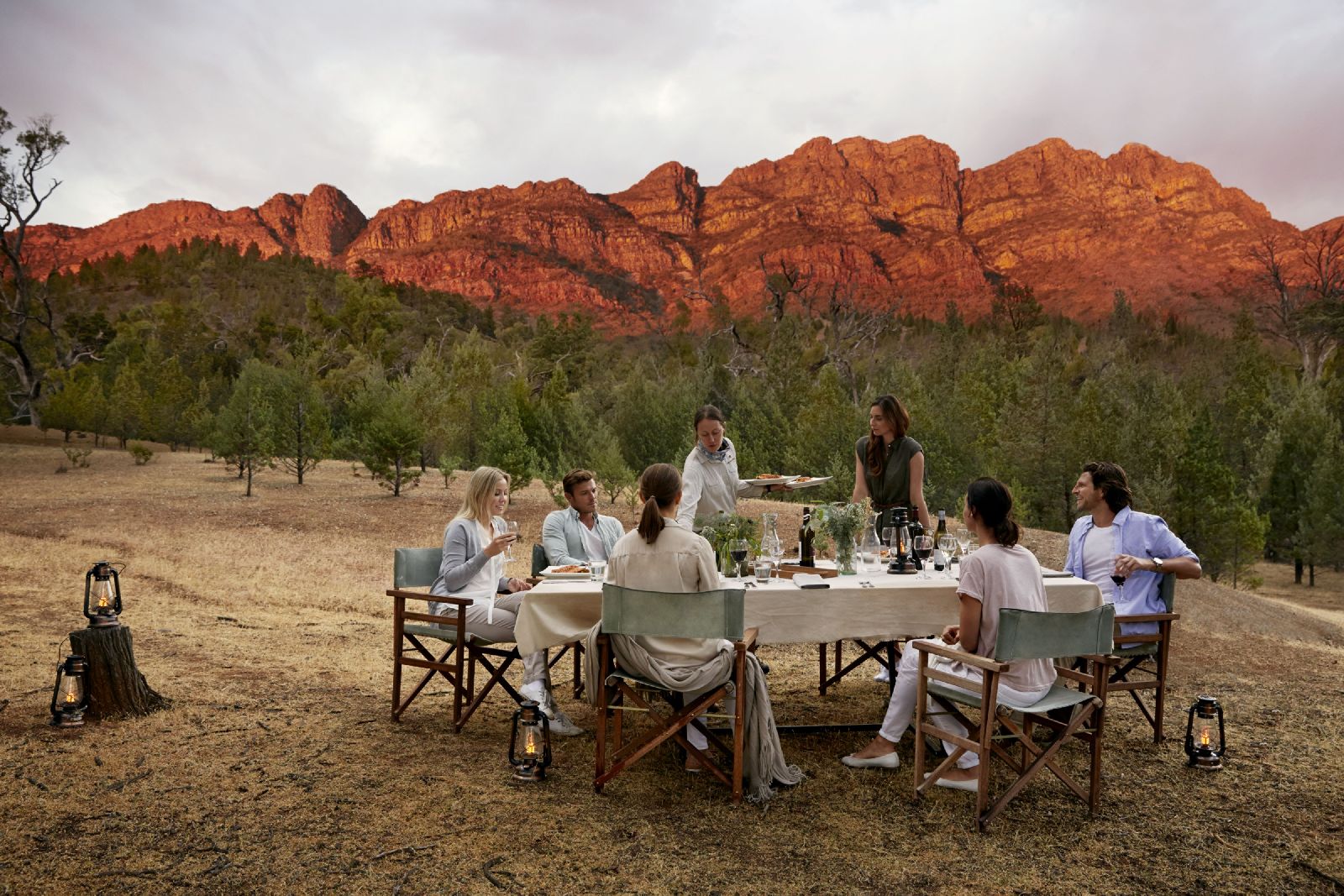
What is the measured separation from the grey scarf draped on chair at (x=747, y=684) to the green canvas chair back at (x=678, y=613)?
182 millimetres

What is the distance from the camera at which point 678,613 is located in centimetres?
354

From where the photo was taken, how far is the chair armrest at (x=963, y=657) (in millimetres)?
3328

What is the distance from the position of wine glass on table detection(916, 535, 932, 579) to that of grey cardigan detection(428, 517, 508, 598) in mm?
1973

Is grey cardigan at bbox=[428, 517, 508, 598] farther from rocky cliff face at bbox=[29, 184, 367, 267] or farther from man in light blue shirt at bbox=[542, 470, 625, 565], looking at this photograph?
rocky cliff face at bbox=[29, 184, 367, 267]

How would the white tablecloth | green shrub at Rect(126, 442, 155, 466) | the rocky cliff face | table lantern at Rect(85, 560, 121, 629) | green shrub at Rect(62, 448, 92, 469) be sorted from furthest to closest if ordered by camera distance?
1. the rocky cliff face
2. green shrub at Rect(126, 442, 155, 466)
3. green shrub at Rect(62, 448, 92, 469)
4. table lantern at Rect(85, 560, 121, 629)
5. the white tablecloth

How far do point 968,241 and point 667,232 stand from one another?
125ft

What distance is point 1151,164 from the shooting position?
117 m

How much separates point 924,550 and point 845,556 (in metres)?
0.39

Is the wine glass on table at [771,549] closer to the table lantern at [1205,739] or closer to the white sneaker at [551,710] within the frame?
the white sneaker at [551,710]

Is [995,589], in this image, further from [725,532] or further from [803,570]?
[725,532]

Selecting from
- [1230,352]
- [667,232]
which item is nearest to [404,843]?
[1230,352]

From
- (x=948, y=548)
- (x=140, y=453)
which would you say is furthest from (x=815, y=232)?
(x=948, y=548)

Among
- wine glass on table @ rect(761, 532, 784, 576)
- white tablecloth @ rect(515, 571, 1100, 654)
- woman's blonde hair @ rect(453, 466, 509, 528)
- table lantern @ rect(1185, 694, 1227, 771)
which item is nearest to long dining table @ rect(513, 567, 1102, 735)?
white tablecloth @ rect(515, 571, 1100, 654)

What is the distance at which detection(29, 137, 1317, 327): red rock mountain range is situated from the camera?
10262 centimetres
